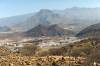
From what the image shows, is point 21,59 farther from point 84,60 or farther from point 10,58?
point 84,60

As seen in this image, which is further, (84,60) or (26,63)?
(84,60)

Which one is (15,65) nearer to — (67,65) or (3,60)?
(3,60)

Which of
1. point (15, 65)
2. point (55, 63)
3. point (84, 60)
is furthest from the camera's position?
point (84, 60)

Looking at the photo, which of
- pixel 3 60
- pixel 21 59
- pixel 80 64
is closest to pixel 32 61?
pixel 21 59

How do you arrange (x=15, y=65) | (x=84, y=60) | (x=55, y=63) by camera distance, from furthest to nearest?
(x=84, y=60) → (x=55, y=63) → (x=15, y=65)

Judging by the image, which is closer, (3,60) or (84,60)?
(3,60)

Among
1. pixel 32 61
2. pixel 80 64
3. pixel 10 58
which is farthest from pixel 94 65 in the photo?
pixel 10 58

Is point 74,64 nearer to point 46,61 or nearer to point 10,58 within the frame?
point 46,61

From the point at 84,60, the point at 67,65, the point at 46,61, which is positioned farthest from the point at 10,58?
the point at 84,60
